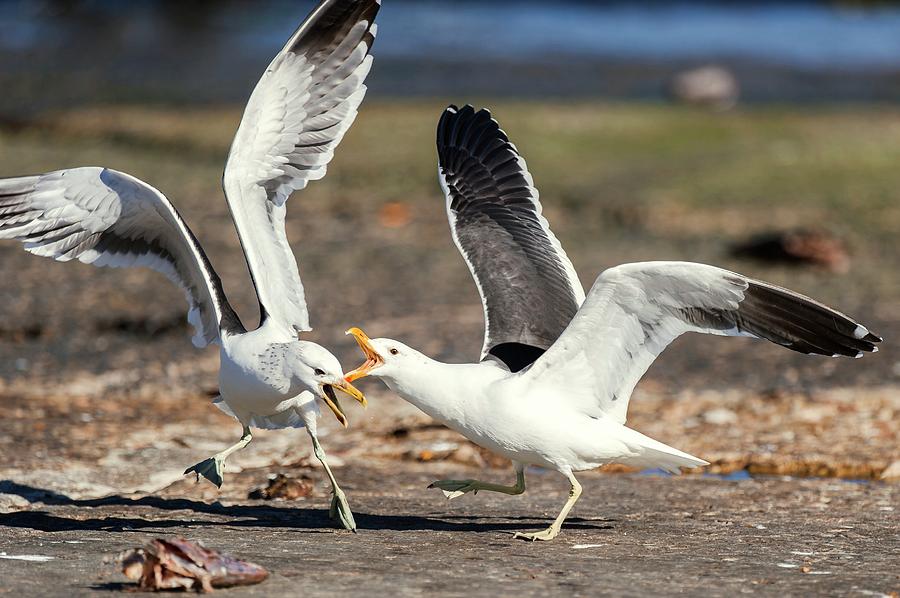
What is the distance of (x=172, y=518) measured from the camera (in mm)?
6215

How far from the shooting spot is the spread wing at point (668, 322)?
5.73 m

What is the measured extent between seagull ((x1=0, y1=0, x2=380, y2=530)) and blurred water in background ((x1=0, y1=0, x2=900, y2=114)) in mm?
11786

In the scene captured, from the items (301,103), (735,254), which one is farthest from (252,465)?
(735,254)

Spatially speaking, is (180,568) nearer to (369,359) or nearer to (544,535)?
(369,359)

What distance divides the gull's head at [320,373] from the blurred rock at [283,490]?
808mm

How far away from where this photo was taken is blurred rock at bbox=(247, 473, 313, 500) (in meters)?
6.68

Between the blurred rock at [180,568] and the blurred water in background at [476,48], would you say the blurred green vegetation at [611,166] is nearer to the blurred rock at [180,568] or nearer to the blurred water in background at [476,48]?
the blurred water in background at [476,48]

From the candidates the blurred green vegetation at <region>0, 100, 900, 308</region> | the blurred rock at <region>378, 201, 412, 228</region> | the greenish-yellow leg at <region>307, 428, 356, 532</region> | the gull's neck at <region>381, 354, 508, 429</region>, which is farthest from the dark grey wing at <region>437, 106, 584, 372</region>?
the blurred rock at <region>378, 201, 412, 228</region>

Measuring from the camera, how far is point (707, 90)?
64.1 feet

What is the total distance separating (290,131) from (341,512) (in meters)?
2.05

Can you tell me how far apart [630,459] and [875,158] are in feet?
31.0

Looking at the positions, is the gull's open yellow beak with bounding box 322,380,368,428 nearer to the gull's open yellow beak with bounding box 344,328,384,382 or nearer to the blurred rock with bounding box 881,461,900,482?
the gull's open yellow beak with bounding box 344,328,384,382

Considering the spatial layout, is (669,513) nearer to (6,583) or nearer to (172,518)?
(172,518)

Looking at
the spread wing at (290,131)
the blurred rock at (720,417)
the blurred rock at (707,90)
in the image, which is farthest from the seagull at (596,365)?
the blurred rock at (707,90)
